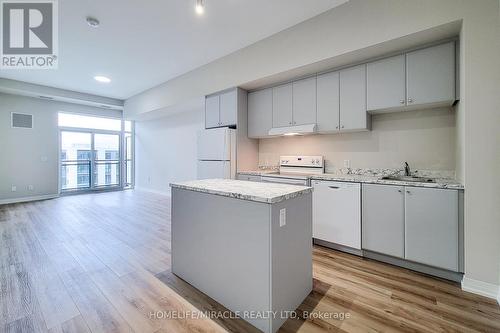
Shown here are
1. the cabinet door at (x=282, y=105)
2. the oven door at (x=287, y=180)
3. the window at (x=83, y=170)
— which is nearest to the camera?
the oven door at (x=287, y=180)

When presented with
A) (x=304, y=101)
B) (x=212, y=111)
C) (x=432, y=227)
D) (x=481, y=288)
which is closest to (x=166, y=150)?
(x=212, y=111)

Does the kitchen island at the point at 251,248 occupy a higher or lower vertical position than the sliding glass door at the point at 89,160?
lower

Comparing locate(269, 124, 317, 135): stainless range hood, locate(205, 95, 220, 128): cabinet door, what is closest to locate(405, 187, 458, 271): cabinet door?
locate(269, 124, 317, 135): stainless range hood

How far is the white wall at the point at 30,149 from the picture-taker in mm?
5551

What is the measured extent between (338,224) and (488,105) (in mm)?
1788

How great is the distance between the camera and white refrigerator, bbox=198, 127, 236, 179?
3793 millimetres

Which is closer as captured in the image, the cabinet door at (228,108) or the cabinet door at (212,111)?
the cabinet door at (228,108)

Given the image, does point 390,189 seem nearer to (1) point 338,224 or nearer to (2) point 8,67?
(1) point 338,224

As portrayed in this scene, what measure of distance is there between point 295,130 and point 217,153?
1.45 m

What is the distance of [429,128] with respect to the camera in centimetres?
261

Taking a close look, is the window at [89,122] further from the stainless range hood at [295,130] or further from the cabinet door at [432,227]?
the cabinet door at [432,227]

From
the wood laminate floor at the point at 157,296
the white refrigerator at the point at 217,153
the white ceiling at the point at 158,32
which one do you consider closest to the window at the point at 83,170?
the white ceiling at the point at 158,32

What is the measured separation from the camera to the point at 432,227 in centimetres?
216

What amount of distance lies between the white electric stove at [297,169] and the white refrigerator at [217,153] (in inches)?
28.5
